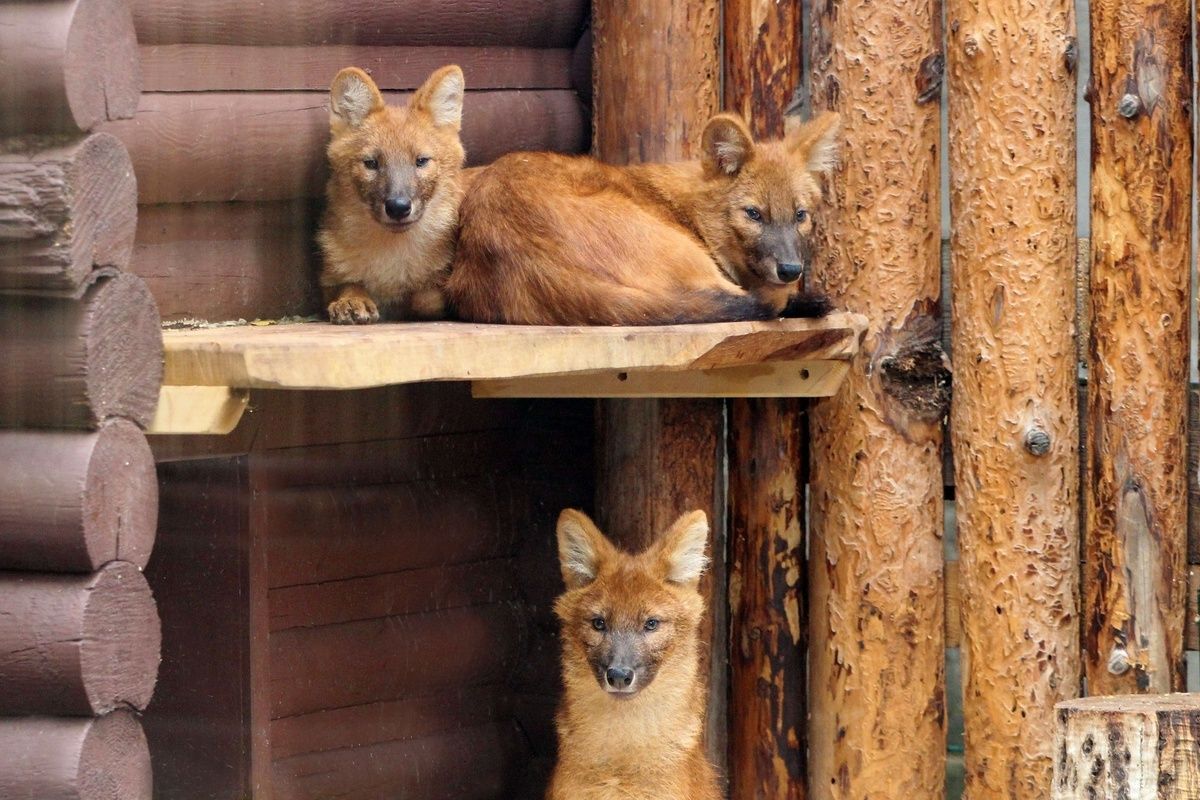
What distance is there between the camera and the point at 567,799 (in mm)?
5004

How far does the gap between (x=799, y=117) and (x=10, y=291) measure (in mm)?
2805

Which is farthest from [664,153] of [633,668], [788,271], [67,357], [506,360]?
[67,357]

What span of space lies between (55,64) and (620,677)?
96.9 inches

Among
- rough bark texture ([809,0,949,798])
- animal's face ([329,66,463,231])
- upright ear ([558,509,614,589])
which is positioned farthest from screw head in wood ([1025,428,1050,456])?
animal's face ([329,66,463,231])

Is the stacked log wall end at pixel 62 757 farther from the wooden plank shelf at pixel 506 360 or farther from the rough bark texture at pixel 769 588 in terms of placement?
the rough bark texture at pixel 769 588

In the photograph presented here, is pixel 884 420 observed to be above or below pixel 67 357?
below

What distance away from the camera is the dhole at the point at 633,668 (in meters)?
4.97

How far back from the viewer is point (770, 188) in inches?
201

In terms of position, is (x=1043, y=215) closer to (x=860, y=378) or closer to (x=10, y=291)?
(x=860, y=378)

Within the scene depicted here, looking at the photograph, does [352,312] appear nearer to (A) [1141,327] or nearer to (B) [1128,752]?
(A) [1141,327]

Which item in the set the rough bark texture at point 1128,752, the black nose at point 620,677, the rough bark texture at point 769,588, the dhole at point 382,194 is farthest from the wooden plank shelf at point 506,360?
the rough bark texture at point 1128,752

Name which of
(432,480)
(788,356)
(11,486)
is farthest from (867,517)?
(11,486)

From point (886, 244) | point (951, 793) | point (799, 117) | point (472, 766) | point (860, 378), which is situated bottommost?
point (951, 793)

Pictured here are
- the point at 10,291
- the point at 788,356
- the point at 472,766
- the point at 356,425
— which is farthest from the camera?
the point at 472,766
